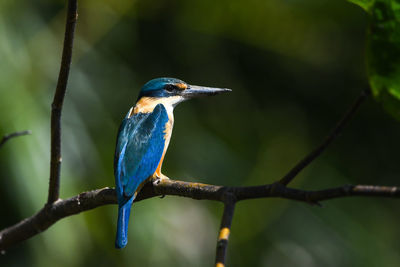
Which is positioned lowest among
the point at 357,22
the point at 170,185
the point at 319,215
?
the point at 319,215

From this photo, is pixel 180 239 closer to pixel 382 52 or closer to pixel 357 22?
pixel 357 22

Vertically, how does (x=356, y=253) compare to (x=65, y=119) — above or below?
below

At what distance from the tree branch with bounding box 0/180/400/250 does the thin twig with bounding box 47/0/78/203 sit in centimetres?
9

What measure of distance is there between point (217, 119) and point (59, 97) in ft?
13.2

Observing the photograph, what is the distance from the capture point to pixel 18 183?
3.77m

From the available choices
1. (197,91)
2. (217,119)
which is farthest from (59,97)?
(217,119)

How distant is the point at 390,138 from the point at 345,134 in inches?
19.6

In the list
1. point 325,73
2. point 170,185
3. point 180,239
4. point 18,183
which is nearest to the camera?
point 170,185

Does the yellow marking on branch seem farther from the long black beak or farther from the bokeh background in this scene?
the bokeh background

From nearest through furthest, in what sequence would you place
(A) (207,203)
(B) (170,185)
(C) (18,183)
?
(B) (170,185) < (C) (18,183) < (A) (207,203)

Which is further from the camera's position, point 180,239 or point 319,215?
point 319,215

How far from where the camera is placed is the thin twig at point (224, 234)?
4.08ft

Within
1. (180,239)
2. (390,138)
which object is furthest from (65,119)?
(390,138)

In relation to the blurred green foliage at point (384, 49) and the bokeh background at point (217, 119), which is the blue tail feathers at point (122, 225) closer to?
the blurred green foliage at point (384, 49)
